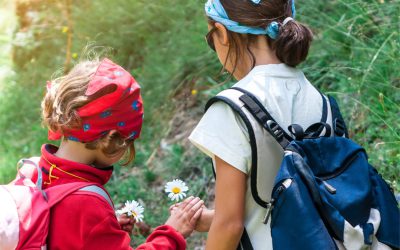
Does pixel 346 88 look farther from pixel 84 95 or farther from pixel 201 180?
pixel 84 95

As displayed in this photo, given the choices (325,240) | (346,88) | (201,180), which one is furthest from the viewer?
(201,180)

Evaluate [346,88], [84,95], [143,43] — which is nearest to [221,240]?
[84,95]

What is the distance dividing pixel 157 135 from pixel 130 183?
817 mm

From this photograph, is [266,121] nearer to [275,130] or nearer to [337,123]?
[275,130]

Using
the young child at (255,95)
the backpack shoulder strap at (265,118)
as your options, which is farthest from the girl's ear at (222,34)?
the backpack shoulder strap at (265,118)

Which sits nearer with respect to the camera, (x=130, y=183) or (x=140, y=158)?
(x=130, y=183)

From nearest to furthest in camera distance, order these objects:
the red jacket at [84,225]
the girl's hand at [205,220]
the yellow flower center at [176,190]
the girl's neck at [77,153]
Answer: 1. the red jacket at [84,225]
2. the girl's neck at [77,153]
3. the girl's hand at [205,220]
4. the yellow flower center at [176,190]

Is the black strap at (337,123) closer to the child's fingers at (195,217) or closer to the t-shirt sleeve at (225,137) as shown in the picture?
the t-shirt sleeve at (225,137)

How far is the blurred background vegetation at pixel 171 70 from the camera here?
4.35 metres

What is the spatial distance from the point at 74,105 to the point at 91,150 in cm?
20

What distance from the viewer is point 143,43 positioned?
283 inches

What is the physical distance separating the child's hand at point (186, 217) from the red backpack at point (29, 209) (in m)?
0.34

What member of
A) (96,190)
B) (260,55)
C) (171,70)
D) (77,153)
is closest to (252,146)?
(260,55)

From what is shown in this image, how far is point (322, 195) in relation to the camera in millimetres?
2285
